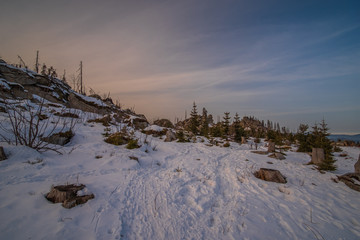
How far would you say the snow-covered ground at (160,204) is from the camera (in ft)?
7.93

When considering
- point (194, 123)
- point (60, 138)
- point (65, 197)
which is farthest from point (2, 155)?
point (194, 123)

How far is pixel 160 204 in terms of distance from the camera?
3.53 metres

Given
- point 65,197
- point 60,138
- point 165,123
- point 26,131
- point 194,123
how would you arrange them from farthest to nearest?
1. point 165,123
2. point 194,123
3. point 60,138
4. point 26,131
5. point 65,197

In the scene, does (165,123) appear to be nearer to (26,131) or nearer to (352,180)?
(26,131)

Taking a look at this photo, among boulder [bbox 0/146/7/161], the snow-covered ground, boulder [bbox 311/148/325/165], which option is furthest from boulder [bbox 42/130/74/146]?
boulder [bbox 311/148/325/165]

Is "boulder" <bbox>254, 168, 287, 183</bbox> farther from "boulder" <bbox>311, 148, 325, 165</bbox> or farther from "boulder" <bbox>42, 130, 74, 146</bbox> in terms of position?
"boulder" <bbox>42, 130, 74, 146</bbox>

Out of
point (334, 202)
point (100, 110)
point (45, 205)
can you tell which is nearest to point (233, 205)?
point (334, 202)

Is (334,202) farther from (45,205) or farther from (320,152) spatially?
(45,205)

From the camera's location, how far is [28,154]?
4.64m

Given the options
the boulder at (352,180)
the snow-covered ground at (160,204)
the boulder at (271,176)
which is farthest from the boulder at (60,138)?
the boulder at (352,180)

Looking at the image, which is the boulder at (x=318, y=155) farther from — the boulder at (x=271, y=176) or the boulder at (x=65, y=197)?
the boulder at (x=65, y=197)

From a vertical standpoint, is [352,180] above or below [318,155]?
below

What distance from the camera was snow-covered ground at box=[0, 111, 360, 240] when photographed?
2.42 metres

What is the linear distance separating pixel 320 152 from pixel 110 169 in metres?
12.3
